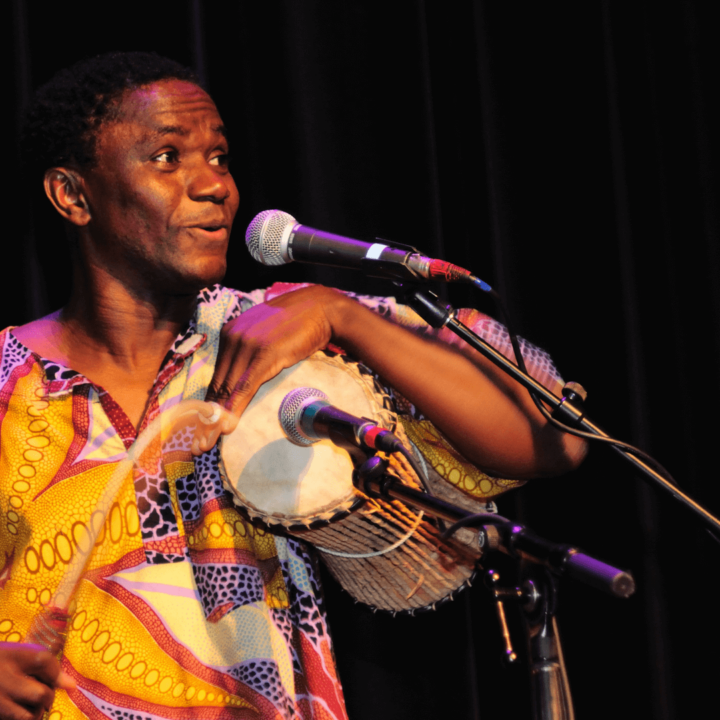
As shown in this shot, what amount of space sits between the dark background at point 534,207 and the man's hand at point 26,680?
1009 millimetres

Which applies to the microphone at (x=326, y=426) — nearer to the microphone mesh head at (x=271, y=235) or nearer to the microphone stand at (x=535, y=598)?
the microphone stand at (x=535, y=598)

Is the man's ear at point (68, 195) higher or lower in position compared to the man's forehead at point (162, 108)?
lower

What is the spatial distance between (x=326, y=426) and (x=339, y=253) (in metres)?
0.30

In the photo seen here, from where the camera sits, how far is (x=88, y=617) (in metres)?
1.59

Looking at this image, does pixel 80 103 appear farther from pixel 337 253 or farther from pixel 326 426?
pixel 326 426

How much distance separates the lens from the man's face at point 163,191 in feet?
5.70

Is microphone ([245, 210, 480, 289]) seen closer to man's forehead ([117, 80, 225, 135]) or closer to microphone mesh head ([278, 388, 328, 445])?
microphone mesh head ([278, 388, 328, 445])

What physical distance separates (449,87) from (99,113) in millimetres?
1134

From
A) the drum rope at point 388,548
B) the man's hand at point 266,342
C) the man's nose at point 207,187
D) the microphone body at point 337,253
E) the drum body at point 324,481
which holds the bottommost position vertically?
the drum rope at point 388,548

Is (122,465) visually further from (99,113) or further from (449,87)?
(449,87)


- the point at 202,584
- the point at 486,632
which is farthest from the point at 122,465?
the point at 486,632

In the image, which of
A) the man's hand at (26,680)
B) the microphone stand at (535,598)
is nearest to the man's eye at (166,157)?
the man's hand at (26,680)

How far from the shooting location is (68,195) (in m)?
1.89

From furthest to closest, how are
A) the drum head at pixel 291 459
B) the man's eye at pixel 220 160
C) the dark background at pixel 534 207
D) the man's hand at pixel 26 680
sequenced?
the dark background at pixel 534 207 → the man's eye at pixel 220 160 → the drum head at pixel 291 459 → the man's hand at pixel 26 680
